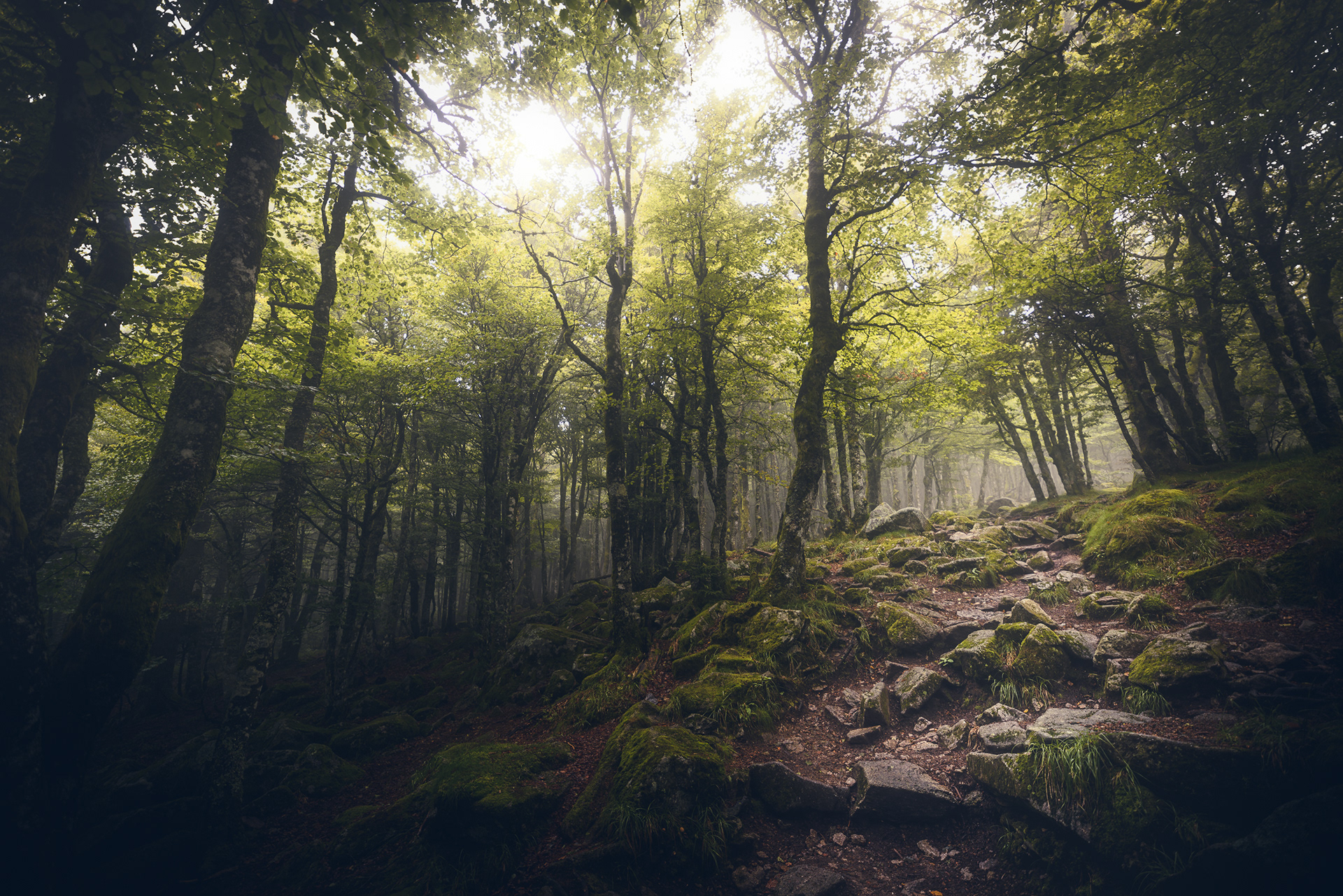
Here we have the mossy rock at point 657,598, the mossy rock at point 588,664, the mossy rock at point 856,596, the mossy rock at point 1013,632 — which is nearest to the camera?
the mossy rock at point 1013,632

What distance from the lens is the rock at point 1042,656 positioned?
5586 mm

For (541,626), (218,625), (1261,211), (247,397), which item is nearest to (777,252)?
(1261,211)

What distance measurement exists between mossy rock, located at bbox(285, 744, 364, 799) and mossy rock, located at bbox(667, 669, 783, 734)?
6.49 m

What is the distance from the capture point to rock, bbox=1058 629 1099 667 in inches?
220

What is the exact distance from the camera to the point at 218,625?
18.4 m

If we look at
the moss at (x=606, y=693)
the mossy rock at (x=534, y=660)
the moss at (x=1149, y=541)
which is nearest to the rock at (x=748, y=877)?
the moss at (x=606, y=693)

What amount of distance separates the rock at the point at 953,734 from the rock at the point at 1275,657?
9.42 feet

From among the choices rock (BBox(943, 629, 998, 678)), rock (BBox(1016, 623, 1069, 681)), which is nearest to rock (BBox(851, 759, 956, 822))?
rock (BBox(943, 629, 998, 678))

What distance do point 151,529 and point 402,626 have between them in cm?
2958

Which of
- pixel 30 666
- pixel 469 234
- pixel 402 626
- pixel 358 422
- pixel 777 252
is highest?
pixel 777 252

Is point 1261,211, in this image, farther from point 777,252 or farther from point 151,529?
point 151,529

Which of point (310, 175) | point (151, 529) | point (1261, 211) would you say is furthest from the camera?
point (310, 175)

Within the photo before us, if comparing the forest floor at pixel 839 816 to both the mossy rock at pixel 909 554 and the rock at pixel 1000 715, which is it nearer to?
the rock at pixel 1000 715

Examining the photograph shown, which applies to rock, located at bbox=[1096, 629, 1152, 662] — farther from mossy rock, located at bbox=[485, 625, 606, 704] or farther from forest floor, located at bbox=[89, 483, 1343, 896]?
mossy rock, located at bbox=[485, 625, 606, 704]
